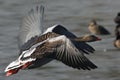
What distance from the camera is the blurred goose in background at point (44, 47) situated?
29.7 ft

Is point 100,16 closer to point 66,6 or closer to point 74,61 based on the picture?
point 66,6

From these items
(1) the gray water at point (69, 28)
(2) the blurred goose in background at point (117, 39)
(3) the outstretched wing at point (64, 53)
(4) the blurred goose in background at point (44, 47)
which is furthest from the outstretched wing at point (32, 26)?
(2) the blurred goose in background at point (117, 39)

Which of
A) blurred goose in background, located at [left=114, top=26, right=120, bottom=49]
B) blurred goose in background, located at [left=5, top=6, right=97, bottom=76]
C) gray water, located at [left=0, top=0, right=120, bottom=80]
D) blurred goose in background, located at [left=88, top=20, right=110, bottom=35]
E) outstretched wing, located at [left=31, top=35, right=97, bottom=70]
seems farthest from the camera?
blurred goose in background, located at [left=88, top=20, right=110, bottom=35]

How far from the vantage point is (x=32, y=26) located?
10.9 meters

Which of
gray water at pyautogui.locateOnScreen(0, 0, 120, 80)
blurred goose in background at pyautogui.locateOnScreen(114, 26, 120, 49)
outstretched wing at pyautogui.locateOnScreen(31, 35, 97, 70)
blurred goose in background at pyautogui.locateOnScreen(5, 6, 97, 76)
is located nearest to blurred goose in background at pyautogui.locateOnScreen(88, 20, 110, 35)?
gray water at pyautogui.locateOnScreen(0, 0, 120, 80)

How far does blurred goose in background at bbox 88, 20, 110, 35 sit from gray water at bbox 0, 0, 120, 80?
114mm

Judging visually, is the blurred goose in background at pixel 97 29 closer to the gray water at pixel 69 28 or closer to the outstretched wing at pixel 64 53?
the gray water at pixel 69 28

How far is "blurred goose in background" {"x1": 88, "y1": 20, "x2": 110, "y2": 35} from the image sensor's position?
46.1 feet

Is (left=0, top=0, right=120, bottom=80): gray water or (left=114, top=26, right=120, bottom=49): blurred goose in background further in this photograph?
(left=114, top=26, right=120, bottom=49): blurred goose in background

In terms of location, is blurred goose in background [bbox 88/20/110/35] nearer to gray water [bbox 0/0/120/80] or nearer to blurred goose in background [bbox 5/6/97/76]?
gray water [bbox 0/0/120/80]

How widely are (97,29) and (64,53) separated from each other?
5.31m

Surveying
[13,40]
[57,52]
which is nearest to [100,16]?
[13,40]

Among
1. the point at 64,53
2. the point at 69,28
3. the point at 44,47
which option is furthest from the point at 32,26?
the point at 69,28

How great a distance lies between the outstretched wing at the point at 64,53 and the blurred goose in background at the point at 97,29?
443 centimetres
